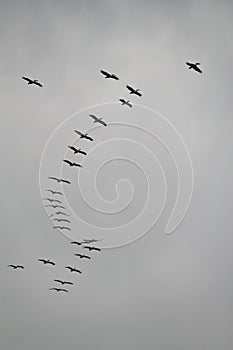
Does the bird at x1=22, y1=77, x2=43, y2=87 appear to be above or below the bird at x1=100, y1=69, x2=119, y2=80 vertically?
below

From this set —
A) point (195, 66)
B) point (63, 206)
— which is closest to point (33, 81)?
point (63, 206)

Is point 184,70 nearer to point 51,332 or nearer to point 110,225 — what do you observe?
point 110,225

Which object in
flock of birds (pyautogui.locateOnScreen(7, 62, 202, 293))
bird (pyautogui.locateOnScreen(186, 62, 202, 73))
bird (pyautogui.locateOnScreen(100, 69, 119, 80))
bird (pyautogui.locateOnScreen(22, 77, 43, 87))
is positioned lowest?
flock of birds (pyautogui.locateOnScreen(7, 62, 202, 293))

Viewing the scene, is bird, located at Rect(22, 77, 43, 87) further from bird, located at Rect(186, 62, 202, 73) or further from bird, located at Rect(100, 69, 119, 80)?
bird, located at Rect(186, 62, 202, 73)

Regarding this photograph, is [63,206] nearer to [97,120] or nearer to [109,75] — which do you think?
[97,120]

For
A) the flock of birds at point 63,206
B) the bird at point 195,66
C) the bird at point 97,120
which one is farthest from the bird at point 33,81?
the bird at point 195,66

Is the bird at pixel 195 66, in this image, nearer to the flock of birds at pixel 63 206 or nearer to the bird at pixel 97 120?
the flock of birds at pixel 63 206

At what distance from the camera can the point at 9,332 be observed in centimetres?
188

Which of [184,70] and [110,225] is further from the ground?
[184,70]

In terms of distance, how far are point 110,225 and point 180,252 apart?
261 mm

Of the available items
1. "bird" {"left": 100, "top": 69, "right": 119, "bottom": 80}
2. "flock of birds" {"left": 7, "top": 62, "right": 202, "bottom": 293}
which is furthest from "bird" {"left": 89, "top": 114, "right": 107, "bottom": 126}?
"bird" {"left": 100, "top": 69, "right": 119, "bottom": 80}

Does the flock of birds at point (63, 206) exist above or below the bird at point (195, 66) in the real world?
below


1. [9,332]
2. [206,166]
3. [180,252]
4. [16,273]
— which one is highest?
[206,166]

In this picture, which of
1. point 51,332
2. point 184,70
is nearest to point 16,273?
point 51,332
